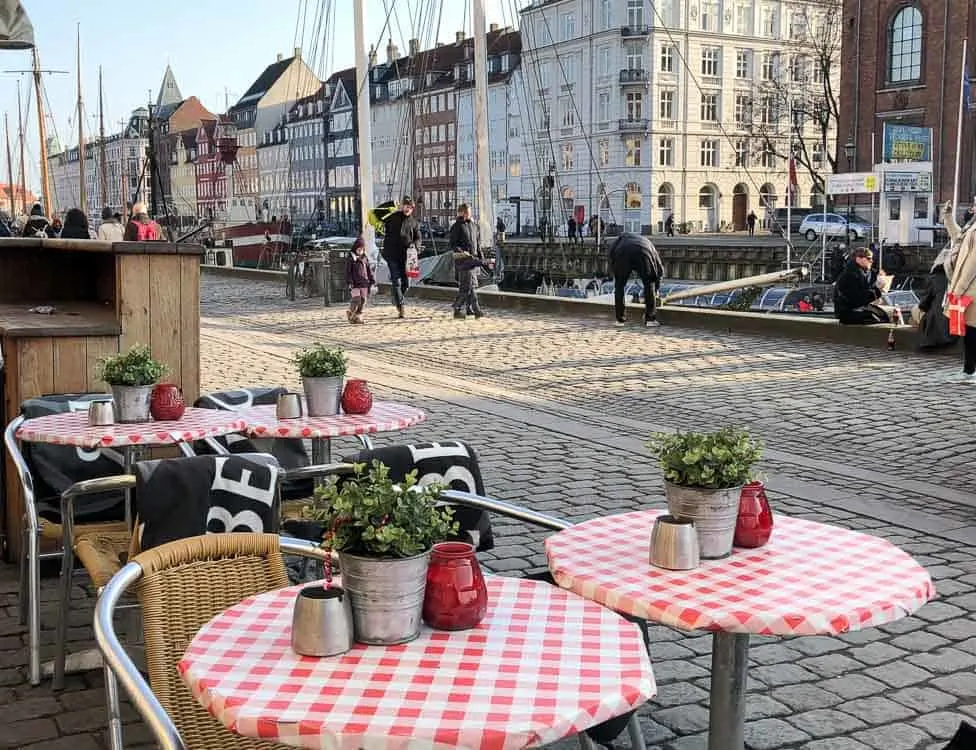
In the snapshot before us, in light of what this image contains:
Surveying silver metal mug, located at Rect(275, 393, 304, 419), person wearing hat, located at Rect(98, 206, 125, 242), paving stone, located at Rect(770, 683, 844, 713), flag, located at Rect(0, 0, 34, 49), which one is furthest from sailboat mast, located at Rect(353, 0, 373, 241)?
paving stone, located at Rect(770, 683, 844, 713)

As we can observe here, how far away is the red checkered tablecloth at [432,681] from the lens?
6.60ft

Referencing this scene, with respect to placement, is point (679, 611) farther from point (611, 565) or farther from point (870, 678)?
point (870, 678)

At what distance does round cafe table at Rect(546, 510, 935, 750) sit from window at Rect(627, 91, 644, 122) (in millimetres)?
77253

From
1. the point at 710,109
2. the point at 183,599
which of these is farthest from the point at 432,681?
the point at 710,109

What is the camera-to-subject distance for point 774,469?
8047 millimetres

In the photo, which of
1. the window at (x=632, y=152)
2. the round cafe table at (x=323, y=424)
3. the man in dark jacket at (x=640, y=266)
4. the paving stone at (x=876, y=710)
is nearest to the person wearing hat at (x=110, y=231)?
the man in dark jacket at (x=640, y=266)

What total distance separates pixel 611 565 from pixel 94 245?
4.56 meters

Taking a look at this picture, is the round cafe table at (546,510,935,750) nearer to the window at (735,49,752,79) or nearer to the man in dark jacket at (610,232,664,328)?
the man in dark jacket at (610,232,664,328)

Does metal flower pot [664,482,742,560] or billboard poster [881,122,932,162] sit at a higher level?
billboard poster [881,122,932,162]

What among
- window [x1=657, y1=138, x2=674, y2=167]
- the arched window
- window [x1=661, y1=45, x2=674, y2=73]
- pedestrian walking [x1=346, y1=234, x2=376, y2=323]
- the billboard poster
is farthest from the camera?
window [x1=661, y1=45, x2=674, y2=73]

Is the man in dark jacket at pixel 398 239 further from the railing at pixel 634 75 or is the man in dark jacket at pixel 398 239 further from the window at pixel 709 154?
the window at pixel 709 154

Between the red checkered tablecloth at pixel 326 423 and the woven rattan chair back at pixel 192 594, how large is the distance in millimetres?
1721

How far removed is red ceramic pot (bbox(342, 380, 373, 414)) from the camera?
5188 mm

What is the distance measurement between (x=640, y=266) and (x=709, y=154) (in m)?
63.9
